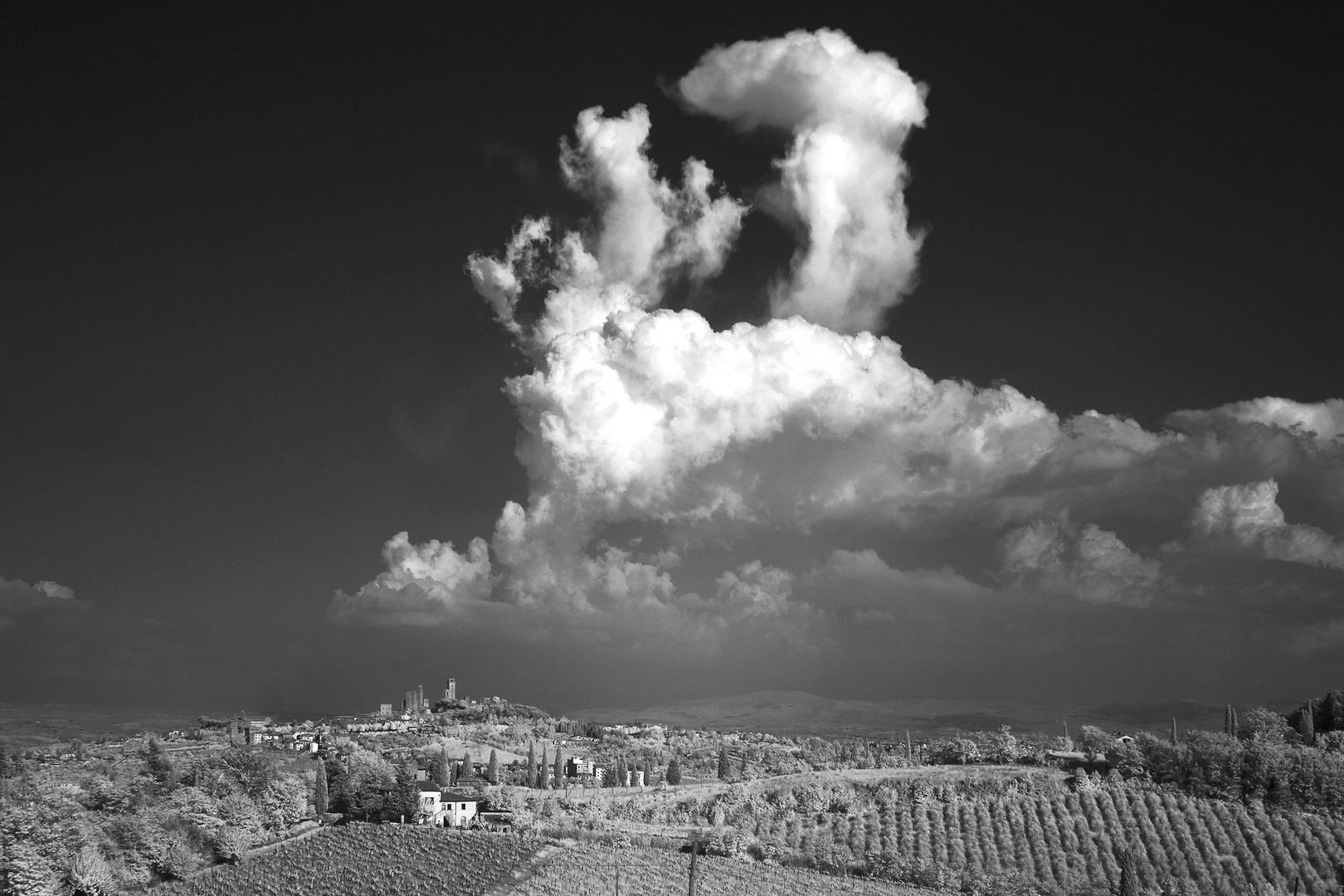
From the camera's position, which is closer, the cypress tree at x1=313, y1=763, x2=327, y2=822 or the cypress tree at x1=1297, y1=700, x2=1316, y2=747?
the cypress tree at x1=313, y1=763, x2=327, y2=822

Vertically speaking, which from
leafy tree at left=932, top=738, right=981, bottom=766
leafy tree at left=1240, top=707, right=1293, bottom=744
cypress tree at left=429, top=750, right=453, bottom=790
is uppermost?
leafy tree at left=1240, top=707, right=1293, bottom=744

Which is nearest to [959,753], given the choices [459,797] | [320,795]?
[459,797]

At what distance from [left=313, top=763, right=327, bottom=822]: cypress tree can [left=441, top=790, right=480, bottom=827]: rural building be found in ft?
33.8

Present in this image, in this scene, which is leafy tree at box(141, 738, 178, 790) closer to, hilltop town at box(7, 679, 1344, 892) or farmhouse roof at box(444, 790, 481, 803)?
hilltop town at box(7, 679, 1344, 892)

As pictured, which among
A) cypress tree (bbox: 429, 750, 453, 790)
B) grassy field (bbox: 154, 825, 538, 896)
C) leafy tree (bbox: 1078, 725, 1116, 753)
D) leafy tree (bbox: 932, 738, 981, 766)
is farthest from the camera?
leafy tree (bbox: 932, 738, 981, 766)

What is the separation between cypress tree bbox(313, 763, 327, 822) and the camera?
9431 cm

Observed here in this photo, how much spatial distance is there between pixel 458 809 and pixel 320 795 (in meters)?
12.0

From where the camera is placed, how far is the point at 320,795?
95.2 metres

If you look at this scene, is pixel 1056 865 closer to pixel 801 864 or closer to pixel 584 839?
pixel 801 864

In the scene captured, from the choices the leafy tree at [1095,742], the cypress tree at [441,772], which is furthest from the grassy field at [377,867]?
the leafy tree at [1095,742]

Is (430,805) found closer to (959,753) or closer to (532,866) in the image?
(532,866)

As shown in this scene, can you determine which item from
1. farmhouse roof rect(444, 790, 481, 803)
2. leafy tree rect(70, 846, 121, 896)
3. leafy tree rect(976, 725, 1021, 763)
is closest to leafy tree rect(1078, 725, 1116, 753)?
leafy tree rect(976, 725, 1021, 763)

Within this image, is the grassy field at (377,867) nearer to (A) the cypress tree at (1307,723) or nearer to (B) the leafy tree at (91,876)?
(B) the leafy tree at (91,876)

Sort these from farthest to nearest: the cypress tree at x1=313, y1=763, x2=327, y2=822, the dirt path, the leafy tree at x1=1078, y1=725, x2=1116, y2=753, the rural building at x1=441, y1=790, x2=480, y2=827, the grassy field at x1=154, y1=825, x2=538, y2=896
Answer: the leafy tree at x1=1078, y1=725, x2=1116, y2=753
the rural building at x1=441, y1=790, x2=480, y2=827
the cypress tree at x1=313, y1=763, x2=327, y2=822
the grassy field at x1=154, y1=825, x2=538, y2=896
the dirt path
